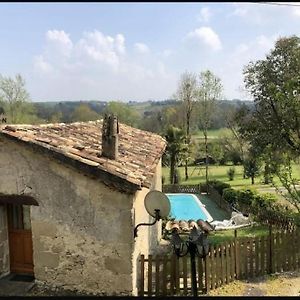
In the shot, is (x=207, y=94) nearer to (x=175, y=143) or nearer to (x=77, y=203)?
(x=175, y=143)

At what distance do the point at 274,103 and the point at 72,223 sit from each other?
14.7 metres

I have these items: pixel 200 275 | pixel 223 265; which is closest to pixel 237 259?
pixel 223 265

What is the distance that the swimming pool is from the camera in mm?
25231

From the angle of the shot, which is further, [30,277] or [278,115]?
[278,115]

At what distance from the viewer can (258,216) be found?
2148 cm

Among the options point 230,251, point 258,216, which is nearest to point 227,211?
point 258,216

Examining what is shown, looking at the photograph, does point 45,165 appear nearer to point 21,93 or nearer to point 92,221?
point 92,221

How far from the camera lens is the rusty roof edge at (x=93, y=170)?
8164 mm

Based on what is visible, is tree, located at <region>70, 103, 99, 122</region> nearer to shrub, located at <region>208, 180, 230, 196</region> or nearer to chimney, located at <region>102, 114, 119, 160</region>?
shrub, located at <region>208, 180, 230, 196</region>

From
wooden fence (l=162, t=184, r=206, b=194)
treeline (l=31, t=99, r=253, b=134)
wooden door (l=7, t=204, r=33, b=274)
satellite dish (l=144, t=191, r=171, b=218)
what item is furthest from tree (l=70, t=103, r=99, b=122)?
satellite dish (l=144, t=191, r=171, b=218)

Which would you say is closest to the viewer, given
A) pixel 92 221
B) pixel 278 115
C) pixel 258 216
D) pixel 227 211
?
pixel 92 221

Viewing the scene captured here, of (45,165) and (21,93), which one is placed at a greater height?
(21,93)

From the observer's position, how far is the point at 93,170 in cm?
833

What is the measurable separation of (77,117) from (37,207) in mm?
58629
